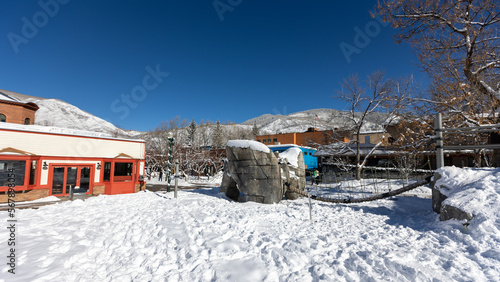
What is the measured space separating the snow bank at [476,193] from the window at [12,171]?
19471 mm

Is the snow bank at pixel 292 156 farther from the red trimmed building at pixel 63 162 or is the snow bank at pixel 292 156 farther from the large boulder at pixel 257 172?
the red trimmed building at pixel 63 162

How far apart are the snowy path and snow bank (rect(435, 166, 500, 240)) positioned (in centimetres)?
33

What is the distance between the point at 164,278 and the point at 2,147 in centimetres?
1590

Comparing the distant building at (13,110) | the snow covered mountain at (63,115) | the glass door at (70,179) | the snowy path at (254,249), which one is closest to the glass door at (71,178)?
the glass door at (70,179)

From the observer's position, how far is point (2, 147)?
12641mm

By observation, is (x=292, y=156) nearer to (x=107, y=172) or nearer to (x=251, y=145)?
(x=251, y=145)

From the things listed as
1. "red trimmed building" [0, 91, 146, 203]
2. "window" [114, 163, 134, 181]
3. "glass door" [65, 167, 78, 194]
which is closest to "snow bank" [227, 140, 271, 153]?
"red trimmed building" [0, 91, 146, 203]

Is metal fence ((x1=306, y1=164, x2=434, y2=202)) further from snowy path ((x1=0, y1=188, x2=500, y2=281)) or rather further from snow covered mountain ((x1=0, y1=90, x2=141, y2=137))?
snow covered mountain ((x1=0, y1=90, x2=141, y2=137))

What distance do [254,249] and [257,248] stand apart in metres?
0.08

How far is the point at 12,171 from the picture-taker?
12477 mm

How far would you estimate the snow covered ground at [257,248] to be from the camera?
3539 millimetres

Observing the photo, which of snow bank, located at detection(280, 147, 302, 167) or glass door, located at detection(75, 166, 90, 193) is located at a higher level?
snow bank, located at detection(280, 147, 302, 167)

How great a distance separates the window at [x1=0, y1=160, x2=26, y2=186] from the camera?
40.7 ft

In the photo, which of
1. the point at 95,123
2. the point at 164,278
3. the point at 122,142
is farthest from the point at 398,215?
the point at 95,123
